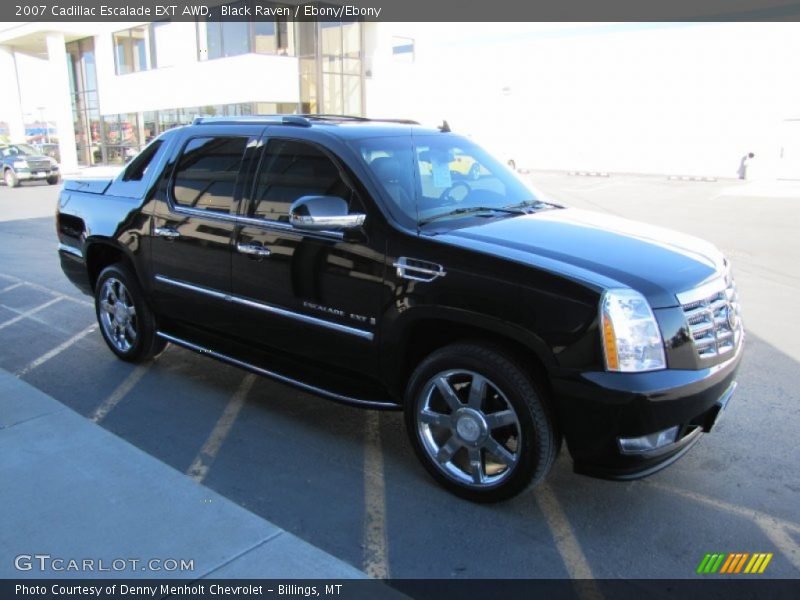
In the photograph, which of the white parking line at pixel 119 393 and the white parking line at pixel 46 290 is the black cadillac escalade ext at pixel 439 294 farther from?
the white parking line at pixel 46 290

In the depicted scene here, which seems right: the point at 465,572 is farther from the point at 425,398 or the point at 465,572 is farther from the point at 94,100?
the point at 94,100

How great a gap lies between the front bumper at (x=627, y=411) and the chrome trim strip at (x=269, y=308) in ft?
3.94

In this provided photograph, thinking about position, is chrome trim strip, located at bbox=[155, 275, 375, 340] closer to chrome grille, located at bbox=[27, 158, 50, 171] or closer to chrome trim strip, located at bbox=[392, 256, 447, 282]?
chrome trim strip, located at bbox=[392, 256, 447, 282]

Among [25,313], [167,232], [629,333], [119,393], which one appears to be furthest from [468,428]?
[25,313]

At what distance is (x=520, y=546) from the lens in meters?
3.25

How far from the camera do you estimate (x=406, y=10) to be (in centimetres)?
3164

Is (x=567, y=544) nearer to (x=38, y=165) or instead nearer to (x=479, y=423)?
(x=479, y=423)

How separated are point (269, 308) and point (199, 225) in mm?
889

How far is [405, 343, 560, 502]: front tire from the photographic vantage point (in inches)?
129

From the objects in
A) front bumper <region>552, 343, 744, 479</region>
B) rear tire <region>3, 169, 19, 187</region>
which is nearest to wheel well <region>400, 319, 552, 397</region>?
front bumper <region>552, 343, 744, 479</region>

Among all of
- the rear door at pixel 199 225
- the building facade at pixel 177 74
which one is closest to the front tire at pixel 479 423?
the rear door at pixel 199 225

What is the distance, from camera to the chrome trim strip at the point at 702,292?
3.22m

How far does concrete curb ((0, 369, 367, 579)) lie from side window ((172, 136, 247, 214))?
1.66m

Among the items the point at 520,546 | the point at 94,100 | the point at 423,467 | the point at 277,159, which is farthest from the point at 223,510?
the point at 94,100
